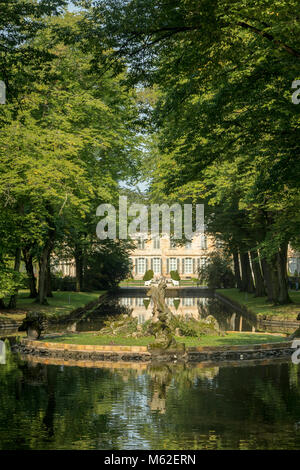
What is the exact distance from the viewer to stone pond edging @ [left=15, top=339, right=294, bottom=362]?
20.5 meters

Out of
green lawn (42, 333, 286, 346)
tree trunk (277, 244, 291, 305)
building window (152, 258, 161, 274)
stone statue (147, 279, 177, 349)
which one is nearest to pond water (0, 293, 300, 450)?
stone statue (147, 279, 177, 349)

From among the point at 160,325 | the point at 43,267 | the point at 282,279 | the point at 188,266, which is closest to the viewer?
the point at 160,325

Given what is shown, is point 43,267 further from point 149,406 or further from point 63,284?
point 149,406

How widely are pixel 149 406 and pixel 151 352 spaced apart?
7.42m

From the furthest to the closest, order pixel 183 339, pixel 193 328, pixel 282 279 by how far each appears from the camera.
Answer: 1. pixel 282 279
2. pixel 193 328
3. pixel 183 339

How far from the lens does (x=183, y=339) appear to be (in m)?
24.2

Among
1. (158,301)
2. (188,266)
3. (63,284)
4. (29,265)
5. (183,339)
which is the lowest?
(183,339)

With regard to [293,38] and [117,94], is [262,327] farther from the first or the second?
[293,38]

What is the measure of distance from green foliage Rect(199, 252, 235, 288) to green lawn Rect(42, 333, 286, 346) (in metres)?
46.8

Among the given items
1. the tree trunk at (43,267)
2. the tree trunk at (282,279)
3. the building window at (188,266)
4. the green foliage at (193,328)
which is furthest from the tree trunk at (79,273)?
the building window at (188,266)

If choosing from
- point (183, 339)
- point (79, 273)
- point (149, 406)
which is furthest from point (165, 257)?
point (149, 406)

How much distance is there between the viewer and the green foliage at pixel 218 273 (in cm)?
7262

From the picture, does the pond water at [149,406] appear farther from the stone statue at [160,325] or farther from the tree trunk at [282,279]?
the tree trunk at [282,279]
